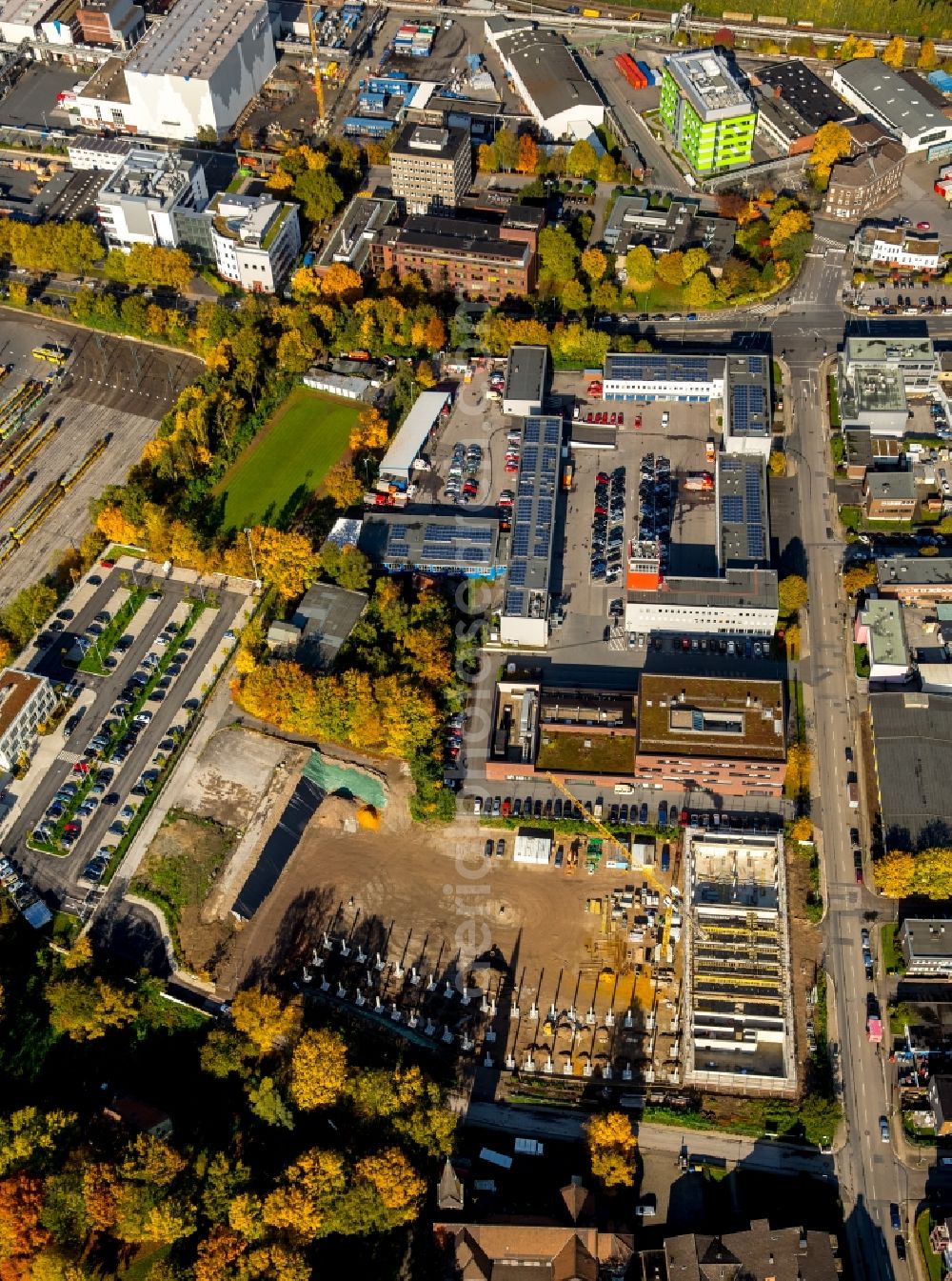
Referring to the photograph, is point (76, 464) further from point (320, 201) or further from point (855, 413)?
point (855, 413)

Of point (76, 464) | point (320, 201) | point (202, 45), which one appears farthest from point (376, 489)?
point (202, 45)

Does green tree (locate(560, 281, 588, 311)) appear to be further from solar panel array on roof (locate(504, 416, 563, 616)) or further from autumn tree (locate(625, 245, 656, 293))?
solar panel array on roof (locate(504, 416, 563, 616))

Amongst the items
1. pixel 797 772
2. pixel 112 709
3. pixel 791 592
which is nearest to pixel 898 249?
pixel 791 592

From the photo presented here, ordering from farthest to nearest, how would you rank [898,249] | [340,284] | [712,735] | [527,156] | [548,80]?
[548,80], [527,156], [898,249], [340,284], [712,735]

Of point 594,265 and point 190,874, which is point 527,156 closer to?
point 594,265

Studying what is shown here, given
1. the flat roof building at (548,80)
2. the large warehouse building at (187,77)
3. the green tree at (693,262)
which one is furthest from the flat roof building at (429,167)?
the green tree at (693,262)

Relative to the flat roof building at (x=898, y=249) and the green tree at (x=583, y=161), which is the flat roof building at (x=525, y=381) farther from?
the flat roof building at (x=898, y=249)
